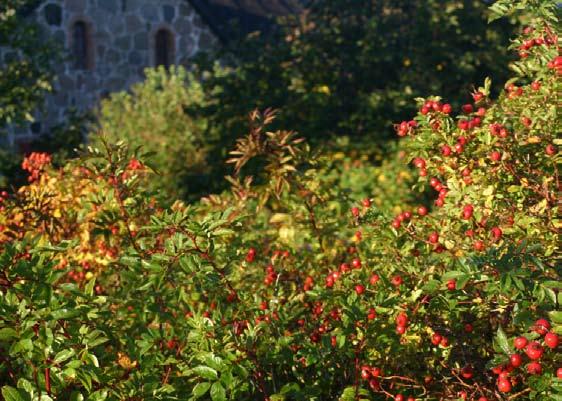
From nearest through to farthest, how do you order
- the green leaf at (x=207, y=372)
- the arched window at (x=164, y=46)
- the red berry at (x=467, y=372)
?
the green leaf at (x=207, y=372)
the red berry at (x=467, y=372)
the arched window at (x=164, y=46)

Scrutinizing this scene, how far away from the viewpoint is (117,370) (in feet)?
11.9

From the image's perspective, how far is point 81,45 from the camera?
18156mm

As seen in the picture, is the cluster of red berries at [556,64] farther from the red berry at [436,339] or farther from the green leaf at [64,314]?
the green leaf at [64,314]

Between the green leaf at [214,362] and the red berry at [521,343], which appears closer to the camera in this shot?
the red berry at [521,343]

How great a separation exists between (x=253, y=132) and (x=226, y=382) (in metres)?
2.19

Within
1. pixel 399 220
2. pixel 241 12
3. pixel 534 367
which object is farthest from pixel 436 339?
pixel 241 12

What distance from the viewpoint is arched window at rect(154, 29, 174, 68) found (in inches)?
740

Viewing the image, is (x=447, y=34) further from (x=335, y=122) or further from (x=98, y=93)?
(x=98, y=93)

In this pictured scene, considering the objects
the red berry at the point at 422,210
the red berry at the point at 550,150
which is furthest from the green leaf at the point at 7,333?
the red berry at the point at 550,150

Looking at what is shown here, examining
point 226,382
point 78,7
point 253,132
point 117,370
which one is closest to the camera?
point 226,382

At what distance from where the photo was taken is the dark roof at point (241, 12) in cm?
1888

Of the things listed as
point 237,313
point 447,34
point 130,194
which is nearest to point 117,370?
point 237,313

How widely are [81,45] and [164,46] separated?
6.09 ft

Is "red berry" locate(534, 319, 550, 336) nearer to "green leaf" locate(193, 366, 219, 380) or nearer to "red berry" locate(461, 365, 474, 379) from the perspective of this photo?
"red berry" locate(461, 365, 474, 379)
